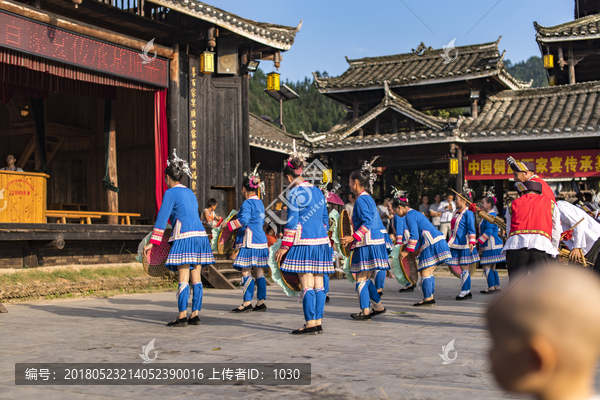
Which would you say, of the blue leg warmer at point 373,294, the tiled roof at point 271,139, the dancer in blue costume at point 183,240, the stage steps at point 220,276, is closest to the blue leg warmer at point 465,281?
the blue leg warmer at point 373,294

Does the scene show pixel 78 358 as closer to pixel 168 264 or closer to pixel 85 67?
pixel 168 264

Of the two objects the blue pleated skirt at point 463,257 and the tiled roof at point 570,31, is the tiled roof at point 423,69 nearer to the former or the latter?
the tiled roof at point 570,31

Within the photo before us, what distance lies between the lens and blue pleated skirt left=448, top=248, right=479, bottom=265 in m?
8.98

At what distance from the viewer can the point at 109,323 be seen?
6.32 m

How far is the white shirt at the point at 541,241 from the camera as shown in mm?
5297

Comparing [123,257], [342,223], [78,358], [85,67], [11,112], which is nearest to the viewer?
[78,358]

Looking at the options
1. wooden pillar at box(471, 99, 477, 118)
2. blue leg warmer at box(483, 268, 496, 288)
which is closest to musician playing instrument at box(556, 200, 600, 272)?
blue leg warmer at box(483, 268, 496, 288)

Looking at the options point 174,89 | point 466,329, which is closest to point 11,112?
point 174,89

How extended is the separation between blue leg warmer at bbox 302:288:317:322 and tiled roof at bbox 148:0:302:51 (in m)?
7.20

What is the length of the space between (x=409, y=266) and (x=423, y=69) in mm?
12078

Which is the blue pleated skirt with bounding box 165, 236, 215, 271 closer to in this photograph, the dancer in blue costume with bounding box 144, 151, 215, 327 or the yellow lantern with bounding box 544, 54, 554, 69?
the dancer in blue costume with bounding box 144, 151, 215, 327

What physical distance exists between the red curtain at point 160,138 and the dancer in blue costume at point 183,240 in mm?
5293

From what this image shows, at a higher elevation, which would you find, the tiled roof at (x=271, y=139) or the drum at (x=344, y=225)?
the tiled roof at (x=271, y=139)

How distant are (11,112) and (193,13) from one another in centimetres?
586
